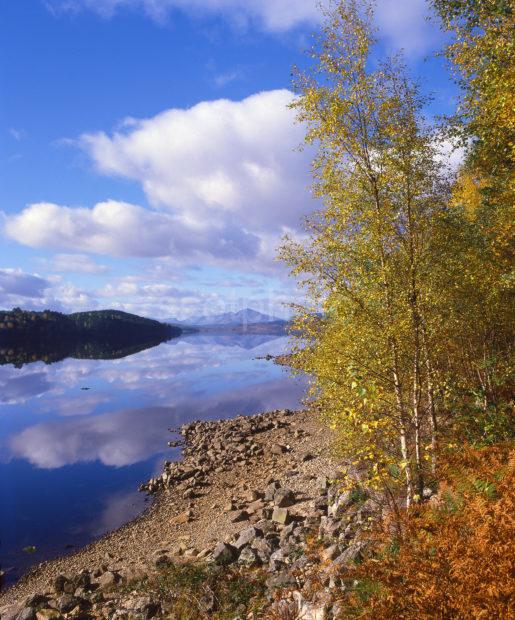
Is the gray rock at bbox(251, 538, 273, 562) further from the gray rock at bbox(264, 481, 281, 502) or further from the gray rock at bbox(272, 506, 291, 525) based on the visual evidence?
the gray rock at bbox(264, 481, 281, 502)

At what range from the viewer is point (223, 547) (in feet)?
51.4

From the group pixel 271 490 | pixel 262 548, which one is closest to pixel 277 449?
pixel 271 490

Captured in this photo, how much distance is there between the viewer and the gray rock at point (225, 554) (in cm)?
1519

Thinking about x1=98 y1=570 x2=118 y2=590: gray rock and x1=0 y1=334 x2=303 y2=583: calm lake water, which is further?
x1=0 y1=334 x2=303 y2=583: calm lake water

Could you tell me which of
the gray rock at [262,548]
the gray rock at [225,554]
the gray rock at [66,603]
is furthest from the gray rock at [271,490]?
the gray rock at [66,603]

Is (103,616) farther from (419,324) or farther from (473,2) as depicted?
(473,2)

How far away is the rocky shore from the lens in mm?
12164

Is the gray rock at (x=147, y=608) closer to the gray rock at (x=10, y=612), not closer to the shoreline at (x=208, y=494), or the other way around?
the shoreline at (x=208, y=494)

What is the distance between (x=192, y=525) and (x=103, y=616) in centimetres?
970

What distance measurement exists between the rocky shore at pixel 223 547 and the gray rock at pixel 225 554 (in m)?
0.04

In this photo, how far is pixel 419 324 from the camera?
12.5 meters

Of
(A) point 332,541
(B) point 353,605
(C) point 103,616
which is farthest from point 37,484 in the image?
(B) point 353,605

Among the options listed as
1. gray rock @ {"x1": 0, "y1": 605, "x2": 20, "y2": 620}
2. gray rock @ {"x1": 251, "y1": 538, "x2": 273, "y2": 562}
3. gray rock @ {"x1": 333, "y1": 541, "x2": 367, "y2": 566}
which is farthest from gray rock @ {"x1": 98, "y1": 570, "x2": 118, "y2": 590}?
gray rock @ {"x1": 333, "y1": 541, "x2": 367, "y2": 566}

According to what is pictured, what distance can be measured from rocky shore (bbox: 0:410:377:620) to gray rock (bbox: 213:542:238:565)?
0.04 meters
